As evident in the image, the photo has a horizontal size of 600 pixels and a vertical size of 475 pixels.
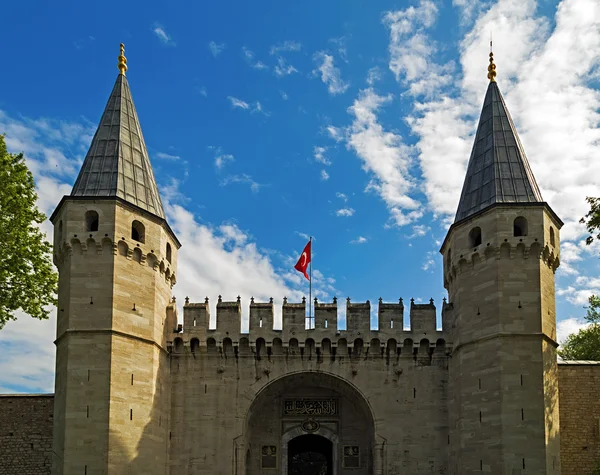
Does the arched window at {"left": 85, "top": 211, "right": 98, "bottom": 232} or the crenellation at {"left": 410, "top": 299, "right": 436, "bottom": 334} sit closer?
the arched window at {"left": 85, "top": 211, "right": 98, "bottom": 232}

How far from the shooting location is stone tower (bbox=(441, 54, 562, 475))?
2342 centimetres

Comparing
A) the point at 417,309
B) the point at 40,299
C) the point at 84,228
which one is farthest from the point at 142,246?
the point at 417,309

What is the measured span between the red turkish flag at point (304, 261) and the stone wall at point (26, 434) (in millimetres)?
9611

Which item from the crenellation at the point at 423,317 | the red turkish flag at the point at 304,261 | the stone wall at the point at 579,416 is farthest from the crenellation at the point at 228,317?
the stone wall at the point at 579,416

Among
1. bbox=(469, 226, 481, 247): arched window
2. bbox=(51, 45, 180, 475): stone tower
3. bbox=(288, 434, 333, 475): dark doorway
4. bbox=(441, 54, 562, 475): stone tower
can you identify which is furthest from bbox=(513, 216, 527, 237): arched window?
bbox=(51, 45, 180, 475): stone tower

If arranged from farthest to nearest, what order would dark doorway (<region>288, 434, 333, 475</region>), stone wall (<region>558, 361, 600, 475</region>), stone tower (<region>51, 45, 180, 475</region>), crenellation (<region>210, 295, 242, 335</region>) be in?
dark doorway (<region>288, 434, 333, 475</region>)
crenellation (<region>210, 295, 242, 335</region>)
stone wall (<region>558, 361, 600, 475</region>)
stone tower (<region>51, 45, 180, 475</region>)

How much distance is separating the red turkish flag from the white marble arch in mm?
5454

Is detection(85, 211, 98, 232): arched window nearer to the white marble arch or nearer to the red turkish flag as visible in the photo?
the red turkish flag

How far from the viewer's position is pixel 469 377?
25.0 metres

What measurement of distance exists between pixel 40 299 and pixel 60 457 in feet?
18.3

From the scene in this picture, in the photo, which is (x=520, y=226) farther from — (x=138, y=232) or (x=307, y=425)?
(x=138, y=232)

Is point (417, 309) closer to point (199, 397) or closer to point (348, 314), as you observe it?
point (348, 314)

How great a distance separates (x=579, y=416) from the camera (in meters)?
25.5

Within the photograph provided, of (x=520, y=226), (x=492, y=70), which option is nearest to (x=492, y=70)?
(x=492, y=70)
